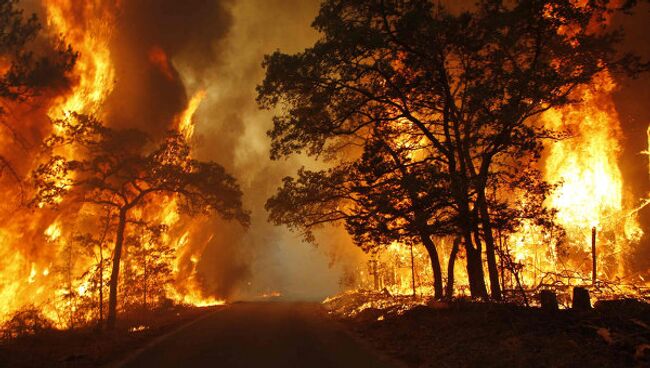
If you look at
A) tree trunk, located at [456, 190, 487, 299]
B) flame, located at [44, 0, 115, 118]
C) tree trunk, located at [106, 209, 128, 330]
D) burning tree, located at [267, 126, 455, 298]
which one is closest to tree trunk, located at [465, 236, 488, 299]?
tree trunk, located at [456, 190, 487, 299]

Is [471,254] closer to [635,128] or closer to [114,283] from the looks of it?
[114,283]

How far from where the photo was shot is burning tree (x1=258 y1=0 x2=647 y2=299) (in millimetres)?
12977

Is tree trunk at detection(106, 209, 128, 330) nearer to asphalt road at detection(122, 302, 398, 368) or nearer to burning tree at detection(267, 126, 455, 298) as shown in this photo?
asphalt road at detection(122, 302, 398, 368)

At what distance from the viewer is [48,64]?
1320cm

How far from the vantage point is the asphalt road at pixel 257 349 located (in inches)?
373

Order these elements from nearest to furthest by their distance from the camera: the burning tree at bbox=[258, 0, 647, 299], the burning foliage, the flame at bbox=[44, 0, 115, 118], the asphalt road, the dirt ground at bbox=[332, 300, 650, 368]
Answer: the dirt ground at bbox=[332, 300, 650, 368]
the asphalt road
the burning tree at bbox=[258, 0, 647, 299]
the burning foliage
the flame at bbox=[44, 0, 115, 118]

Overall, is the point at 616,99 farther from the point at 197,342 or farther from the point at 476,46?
the point at 197,342

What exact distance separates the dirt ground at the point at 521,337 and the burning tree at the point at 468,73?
3.59 m

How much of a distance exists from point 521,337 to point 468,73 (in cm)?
892

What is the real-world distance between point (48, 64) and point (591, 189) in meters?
39.3

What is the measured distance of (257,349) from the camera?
37.0ft

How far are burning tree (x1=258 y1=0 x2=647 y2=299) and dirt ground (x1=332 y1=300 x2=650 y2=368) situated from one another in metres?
3.59

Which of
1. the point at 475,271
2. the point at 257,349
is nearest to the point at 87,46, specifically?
the point at 257,349

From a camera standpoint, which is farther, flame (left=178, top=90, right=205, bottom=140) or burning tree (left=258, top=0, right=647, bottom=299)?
flame (left=178, top=90, right=205, bottom=140)
